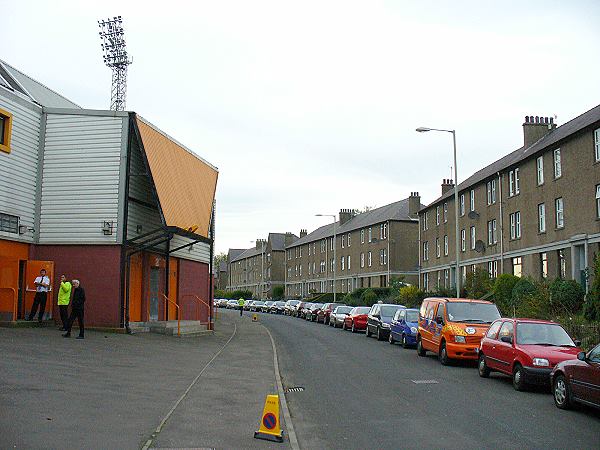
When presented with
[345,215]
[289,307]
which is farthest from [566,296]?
[345,215]

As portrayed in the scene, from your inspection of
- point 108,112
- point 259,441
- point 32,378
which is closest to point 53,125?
point 108,112

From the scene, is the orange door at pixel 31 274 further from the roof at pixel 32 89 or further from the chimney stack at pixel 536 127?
the chimney stack at pixel 536 127

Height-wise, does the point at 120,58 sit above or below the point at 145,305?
above

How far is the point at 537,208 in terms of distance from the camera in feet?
119

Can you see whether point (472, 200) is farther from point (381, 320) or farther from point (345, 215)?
point (345, 215)

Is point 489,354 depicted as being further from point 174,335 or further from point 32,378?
point 174,335

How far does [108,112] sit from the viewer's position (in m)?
21.7

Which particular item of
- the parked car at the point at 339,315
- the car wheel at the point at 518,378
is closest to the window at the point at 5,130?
the car wheel at the point at 518,378

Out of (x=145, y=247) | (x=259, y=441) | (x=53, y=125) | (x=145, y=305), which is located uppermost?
(x=53, y=125)

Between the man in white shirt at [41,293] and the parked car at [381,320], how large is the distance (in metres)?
13.1

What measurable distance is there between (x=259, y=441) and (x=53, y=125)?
1704 centimetres

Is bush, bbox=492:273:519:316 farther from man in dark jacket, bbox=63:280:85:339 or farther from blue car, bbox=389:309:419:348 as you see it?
man in dark jacket, bbox=63:280:85:339

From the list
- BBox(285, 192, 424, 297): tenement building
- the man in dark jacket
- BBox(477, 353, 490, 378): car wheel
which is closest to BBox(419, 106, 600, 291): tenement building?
BBox(285, 192, 424, 297): tenement building

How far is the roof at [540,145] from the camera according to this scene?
32.4 m
